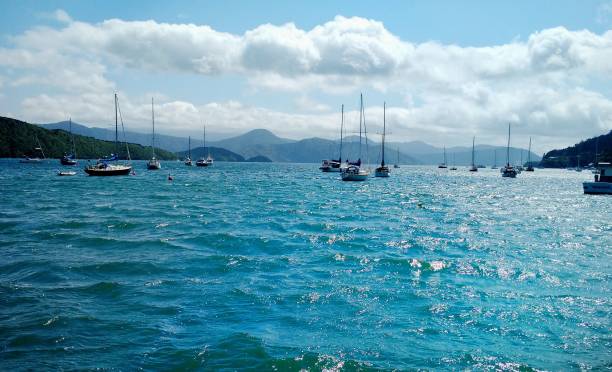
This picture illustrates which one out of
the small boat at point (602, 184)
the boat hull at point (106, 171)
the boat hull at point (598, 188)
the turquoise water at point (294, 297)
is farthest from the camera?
the boat hull at point (106, 171)

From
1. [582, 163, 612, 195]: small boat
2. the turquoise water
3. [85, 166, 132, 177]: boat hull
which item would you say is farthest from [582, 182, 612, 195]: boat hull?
[85, 166, 132, 177]: boat hull

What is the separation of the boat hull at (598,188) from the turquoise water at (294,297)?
192 feet

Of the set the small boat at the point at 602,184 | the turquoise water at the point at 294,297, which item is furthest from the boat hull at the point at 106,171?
the small boat at the point at 602,184

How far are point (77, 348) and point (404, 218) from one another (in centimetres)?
3530

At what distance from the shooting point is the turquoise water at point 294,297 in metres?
11.7

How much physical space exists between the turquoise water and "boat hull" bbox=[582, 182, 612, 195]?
192ft

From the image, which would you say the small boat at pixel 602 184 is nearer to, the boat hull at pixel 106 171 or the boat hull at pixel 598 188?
the boat hull at pixel 598 188

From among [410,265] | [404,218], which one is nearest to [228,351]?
[410,265]

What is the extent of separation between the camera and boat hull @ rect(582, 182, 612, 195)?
80562 mm

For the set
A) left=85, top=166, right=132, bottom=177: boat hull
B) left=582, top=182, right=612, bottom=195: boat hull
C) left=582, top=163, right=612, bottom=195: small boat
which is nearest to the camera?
left=582, top=182, right=612, bottom=195: boat hull

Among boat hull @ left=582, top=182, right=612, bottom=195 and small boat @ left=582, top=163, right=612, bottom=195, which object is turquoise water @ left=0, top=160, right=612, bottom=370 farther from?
small boat @ left=582, top=163, right=612, bottom=195

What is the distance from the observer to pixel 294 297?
16.5 m

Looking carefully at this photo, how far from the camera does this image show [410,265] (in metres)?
22.5

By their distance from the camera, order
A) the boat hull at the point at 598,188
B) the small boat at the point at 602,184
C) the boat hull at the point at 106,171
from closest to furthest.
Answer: the boat hull at the point at 598,188, the small boat at the point at 602,184, the boat hull at the point at 106,171
